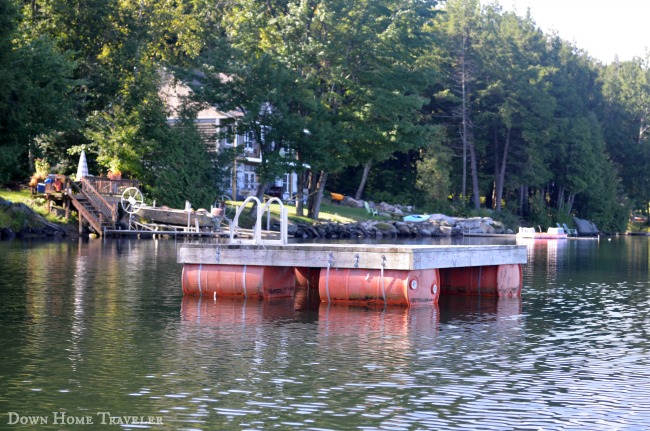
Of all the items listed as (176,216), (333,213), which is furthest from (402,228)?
(176,216)

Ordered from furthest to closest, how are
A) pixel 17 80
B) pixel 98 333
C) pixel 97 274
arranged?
pixel 17 80
pixel 97 274
pixel 98 333

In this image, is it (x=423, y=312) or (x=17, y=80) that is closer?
(x=423, y=312)

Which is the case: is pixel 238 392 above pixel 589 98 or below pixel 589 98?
below

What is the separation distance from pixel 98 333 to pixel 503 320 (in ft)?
30.0

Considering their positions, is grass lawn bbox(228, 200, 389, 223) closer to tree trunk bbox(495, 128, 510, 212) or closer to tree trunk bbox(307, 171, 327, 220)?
tree trunk bbox(307, 171, 327, 220)

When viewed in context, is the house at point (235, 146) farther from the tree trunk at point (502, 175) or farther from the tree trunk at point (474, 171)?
the tree trunk at point (502, 175)

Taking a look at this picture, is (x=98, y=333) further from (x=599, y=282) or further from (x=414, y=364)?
(x=599, y=282)

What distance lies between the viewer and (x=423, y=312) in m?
22.9

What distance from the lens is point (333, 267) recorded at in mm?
23891

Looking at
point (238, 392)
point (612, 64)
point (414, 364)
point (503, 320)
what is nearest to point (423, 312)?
point (503, 320)

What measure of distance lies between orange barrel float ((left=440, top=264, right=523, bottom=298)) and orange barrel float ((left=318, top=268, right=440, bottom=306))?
9.98ft

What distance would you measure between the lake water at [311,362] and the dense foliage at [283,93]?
104 feet

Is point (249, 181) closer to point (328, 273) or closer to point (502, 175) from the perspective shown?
point (502, 175)

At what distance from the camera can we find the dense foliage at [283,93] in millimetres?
60188
